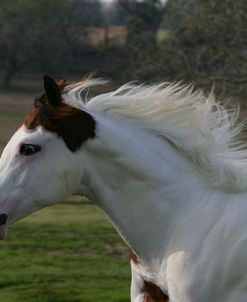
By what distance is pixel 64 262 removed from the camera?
11438 millimetres

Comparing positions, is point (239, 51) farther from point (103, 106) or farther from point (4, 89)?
point (4, 89)

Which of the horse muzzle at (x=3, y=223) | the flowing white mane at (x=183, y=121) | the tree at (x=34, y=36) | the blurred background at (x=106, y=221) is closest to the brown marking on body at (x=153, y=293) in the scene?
the flowing white mane at (x=183, y=121)

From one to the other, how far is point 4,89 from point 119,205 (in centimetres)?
5241

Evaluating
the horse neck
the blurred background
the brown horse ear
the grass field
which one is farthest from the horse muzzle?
the grass field

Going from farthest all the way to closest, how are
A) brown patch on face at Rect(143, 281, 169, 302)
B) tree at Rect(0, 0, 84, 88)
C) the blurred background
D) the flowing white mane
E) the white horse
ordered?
tree at Rect(0, 0, 84, 88) < the blurred background < the flowing white mane < brown patch on face at Rect(143, 281, 169, 302) < the white horse

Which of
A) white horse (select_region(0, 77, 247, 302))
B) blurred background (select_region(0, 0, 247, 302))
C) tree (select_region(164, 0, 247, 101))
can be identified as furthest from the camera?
tree (select_region(164, 0, 247, 101))

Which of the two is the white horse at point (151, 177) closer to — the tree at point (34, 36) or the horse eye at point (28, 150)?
the horse eye at point (28, 150)

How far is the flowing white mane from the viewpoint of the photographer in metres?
4.07

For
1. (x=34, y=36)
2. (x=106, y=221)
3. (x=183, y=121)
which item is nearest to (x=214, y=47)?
(x=106, y=221)

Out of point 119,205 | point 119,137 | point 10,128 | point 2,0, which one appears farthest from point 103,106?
point 2,0

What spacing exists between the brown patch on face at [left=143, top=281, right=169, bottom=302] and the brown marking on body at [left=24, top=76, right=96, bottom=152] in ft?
2.21

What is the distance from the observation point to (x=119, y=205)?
13.3 ft

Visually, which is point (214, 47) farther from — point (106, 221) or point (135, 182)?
point (135, 182)

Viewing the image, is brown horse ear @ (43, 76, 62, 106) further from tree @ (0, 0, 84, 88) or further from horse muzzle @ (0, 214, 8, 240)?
tree @ (0, 0, 84, 88)
